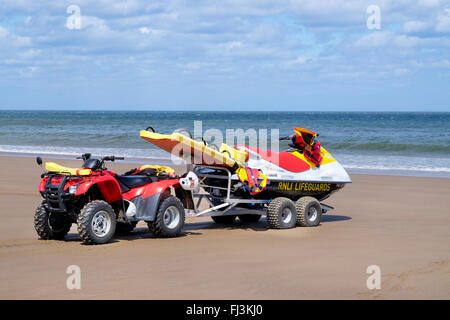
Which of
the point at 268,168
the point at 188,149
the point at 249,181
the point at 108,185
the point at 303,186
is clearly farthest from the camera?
the point at 303,186

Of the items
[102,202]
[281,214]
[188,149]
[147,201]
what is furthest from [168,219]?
[281,214]

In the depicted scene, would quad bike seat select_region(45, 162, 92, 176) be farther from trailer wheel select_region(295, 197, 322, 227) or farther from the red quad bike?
trailer wheel select_region(295, 197, 322, 227)

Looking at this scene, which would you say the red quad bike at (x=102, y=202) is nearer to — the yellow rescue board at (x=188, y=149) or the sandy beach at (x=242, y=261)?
the sandy beach at (x=242, y=261)

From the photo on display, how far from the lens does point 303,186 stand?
11.8 metres

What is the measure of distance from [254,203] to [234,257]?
288cm

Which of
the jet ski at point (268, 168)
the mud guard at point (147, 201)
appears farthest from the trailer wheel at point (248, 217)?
the mud guard at point (147, 201)

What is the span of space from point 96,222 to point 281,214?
3268 millimetres

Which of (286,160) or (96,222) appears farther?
(286,160)

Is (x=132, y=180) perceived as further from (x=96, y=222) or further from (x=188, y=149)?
(x=96, y=222)

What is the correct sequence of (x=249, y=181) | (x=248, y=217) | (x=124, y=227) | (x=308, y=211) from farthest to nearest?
(x=248, y=217)
(x=308, y=211)
(x=249, y=181)
(x=124, y=227)
